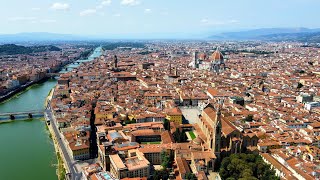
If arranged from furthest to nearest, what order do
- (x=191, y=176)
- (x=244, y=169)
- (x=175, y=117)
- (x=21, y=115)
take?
1. (x=21, y=115)
2. (x=175, y=117)
3. (x=244, y=169)
4. (x=191, y=176)

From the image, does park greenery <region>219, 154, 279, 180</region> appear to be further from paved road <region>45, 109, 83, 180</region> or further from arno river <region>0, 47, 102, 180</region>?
arno river <region>0, 47, 102, 180</region>

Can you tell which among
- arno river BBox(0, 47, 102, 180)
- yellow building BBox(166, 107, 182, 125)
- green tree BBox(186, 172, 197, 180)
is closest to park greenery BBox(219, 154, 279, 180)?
green tree BBox(186, 172, 197, 180)

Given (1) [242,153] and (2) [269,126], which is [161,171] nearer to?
(1) [242,153]

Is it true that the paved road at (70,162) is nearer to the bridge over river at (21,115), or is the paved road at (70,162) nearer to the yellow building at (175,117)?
the bridge over river at (21,115)

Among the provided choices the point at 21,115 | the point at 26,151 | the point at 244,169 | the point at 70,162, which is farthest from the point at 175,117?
the point at 21,115

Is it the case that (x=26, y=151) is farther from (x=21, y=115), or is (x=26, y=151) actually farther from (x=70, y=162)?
(x=21, y=115)

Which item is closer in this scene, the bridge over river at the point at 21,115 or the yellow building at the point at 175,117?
the yellow building at the point at 175,117

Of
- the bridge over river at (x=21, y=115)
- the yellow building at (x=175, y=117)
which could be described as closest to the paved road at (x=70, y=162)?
the bridge over river at (x=21, y=115)

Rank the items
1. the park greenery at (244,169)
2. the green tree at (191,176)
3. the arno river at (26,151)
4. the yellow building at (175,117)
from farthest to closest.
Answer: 1. the yellow building at (175,117)
2. the arno river at (26,151)
3. the park greenery at (244,169)
4. the green tree at (191,176)
